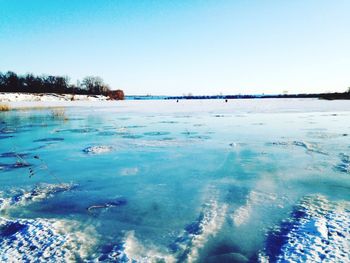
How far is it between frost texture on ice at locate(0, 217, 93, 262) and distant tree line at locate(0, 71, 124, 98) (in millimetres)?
82406

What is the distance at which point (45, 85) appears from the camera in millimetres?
87812

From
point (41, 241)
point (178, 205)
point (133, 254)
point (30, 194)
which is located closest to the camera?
point (133, 254)

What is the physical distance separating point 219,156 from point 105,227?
3.70m

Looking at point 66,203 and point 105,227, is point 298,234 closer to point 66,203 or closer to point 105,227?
point 105,227

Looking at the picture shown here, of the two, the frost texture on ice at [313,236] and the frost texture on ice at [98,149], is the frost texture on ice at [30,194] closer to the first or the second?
the frost texture on ice at [98,149]

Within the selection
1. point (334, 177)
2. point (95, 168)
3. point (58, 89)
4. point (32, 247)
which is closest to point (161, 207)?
point (32, 247)

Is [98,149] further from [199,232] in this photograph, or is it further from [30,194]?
[199,232]

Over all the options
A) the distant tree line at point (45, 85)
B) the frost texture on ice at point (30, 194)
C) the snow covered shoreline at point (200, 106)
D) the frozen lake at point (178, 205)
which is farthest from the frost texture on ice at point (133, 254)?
the distant tree line at point (45, 85)

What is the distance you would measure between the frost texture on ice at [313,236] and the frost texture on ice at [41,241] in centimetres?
160

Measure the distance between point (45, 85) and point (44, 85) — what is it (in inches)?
15.8

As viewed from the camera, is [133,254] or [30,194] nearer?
[133,254]

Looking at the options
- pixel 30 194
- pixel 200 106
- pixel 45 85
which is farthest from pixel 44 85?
pixel 30 194

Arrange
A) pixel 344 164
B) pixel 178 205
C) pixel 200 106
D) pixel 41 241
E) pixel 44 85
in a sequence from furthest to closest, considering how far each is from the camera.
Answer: pixel 44 85
pixel 200 106
pixel 344 164
pixel 178 205
pixel 41 241

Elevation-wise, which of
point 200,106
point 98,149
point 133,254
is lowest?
point 200,106
